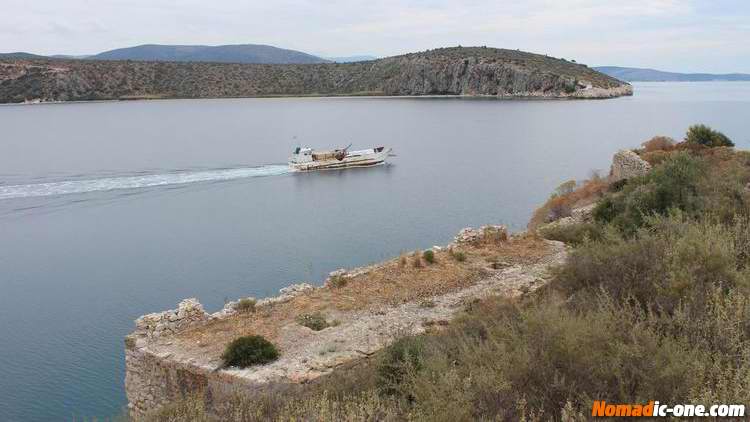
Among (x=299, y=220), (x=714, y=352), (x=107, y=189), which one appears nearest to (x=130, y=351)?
(x=714, y=352)

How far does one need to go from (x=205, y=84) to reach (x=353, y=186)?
290 feet

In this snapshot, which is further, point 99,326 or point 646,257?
point 99,326

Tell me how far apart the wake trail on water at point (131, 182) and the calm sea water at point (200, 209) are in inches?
6.8

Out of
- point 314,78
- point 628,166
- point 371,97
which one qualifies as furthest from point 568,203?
point 314,78

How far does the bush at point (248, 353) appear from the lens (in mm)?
10141

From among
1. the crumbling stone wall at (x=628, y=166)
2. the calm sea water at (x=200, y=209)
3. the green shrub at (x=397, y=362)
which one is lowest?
the calm sea water at (x=200, y=209)

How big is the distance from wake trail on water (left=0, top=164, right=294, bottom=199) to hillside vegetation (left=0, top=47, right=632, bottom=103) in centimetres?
7847

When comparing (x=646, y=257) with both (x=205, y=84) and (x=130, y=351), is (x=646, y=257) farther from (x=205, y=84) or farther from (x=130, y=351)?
(x=205, y=84)

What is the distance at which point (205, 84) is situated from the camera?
116 metres

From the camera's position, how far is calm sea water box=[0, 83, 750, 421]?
15.3 m

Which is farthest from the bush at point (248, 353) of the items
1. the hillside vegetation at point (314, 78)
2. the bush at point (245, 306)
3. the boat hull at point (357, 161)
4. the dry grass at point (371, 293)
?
the hillside vegetation at point (314, 78)

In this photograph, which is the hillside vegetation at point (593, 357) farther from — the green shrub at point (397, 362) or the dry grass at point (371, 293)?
the dry grass at point (371, 293)

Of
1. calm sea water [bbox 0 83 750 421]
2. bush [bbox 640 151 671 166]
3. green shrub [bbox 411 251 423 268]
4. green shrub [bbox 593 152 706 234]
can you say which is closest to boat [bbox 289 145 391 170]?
calm sea water [bbox 0 83 750 421]

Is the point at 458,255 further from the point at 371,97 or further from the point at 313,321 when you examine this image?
the point at 371,97
